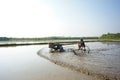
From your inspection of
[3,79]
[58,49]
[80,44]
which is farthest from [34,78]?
[58,49]

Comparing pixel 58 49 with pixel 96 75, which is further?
pixel 58 49

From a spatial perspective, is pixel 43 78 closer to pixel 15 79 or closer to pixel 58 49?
pixel 15 79

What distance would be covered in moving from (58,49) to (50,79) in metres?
17.6

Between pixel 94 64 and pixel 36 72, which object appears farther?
pixel 94 64

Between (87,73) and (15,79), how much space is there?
390 centimetres

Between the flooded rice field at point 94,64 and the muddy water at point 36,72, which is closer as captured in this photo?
the muddy water at point 36,72

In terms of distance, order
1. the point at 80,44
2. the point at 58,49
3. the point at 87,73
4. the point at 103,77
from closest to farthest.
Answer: the point at 103,77 → the point at 87,73 → the point at 80,44 → the point at 58,49

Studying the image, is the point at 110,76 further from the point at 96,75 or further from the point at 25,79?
the point at 25,79

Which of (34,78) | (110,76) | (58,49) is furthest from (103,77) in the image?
(58,49)

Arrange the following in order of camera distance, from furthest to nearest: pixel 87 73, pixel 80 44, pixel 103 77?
pixel 80 44 < pixel 87 73 < pixel 103 77

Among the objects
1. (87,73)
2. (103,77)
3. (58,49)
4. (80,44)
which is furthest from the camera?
(58,49)

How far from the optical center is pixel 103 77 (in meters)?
9.05

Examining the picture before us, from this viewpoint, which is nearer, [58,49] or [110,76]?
[110,76]

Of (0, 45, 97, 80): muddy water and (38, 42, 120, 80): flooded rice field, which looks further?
(38, 42, 120, 80): flooded rice field
